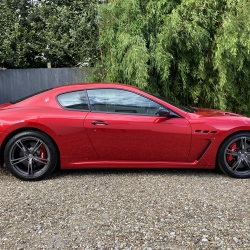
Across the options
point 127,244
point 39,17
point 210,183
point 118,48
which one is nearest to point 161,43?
point 118,48

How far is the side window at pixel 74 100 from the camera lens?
368 cm

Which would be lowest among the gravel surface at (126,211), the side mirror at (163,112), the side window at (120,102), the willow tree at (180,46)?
the gravel surface at (126,211)

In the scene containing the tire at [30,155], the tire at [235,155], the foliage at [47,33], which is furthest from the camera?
the foliage at [47,33]

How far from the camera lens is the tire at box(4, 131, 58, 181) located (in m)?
3.52

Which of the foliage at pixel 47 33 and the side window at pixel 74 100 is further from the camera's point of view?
the foliage at pixel 47 33

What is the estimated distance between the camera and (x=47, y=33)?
25.1 ft

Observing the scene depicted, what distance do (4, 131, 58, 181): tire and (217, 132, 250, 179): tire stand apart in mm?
2126

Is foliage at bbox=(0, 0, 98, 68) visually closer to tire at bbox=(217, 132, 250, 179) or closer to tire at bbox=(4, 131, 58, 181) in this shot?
tire at bbox=(4, 131, 58, 181)

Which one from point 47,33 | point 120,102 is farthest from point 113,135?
point 47,33

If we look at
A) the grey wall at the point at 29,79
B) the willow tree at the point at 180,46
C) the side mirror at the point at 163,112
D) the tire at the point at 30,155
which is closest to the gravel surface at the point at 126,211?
the tire at the point at 30,155

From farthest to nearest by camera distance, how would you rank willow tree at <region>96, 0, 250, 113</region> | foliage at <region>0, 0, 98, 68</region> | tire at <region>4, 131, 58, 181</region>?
foliage at <region>0, 0, 98, 68</region>
willow tree at <region>96, 0, 250, 113</region>
tire at <region>4, 131, 58, 181</region>

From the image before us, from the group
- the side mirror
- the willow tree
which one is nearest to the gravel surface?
the side mirror

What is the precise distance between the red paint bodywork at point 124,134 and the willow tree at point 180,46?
5.48 ft

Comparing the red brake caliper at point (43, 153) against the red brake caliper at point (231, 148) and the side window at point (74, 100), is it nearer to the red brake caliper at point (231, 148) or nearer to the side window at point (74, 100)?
the side window at point (74, 100)
